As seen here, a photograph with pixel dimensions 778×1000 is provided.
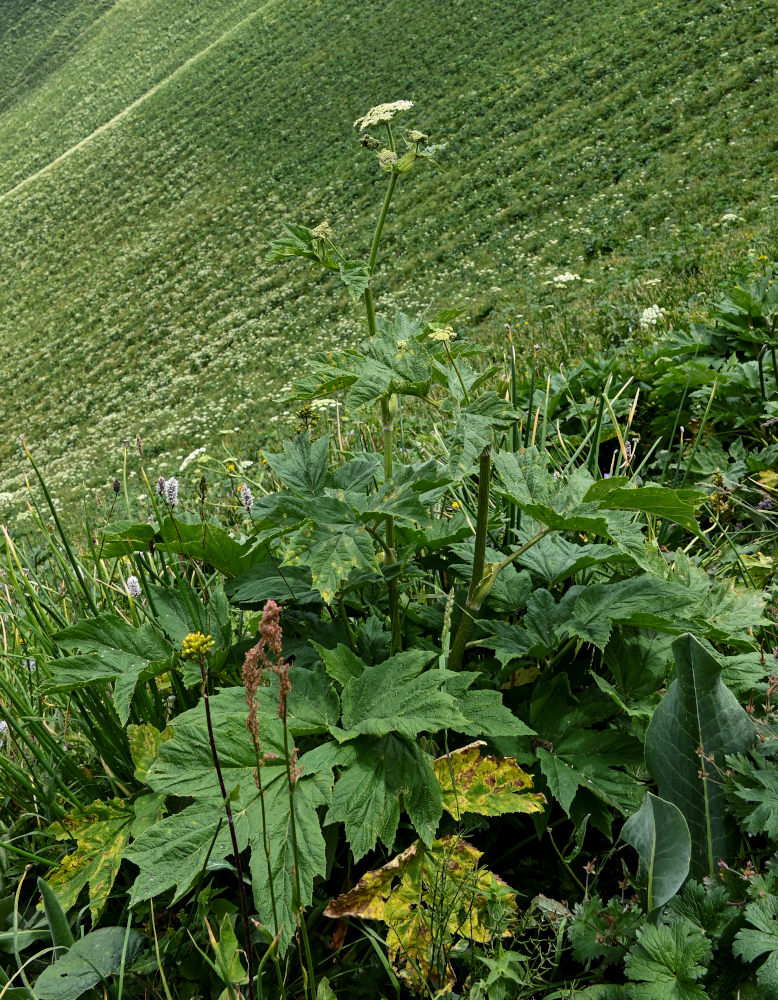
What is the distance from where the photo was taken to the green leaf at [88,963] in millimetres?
1221

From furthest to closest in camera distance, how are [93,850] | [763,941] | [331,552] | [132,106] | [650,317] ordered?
[132,106] → [650,317] → [93,850] → [331,552] → [763,941]

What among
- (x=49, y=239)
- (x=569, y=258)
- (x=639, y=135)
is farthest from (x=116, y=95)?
(x=569, y=258)

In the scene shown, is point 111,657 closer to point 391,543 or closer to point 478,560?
point 391,543

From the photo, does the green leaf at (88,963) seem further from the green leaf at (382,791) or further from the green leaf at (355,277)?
the green leaf at (355,277)

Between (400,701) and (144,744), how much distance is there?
69 cm

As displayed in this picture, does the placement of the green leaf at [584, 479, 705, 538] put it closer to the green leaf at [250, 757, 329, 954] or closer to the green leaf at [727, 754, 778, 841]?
the green leaf at [727, 754, 778, 841]

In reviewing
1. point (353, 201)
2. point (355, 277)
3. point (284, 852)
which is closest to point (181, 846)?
point (284, 852)

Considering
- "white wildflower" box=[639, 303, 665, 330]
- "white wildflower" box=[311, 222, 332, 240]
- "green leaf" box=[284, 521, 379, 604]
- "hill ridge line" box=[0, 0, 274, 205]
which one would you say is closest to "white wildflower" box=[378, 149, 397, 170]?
"white wildflower" box=[311, 222, 332, 240]

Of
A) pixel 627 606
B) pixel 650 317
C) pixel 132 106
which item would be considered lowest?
pixel 650 317

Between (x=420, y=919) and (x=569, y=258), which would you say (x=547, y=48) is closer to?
(x=569, y=258)

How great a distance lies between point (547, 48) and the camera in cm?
2369

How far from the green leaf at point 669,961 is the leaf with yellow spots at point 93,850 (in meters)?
0.96

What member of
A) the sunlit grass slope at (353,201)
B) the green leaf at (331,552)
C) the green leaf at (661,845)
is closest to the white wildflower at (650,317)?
the sunlit grass slope at (353,201)

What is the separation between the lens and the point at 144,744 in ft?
5.13
